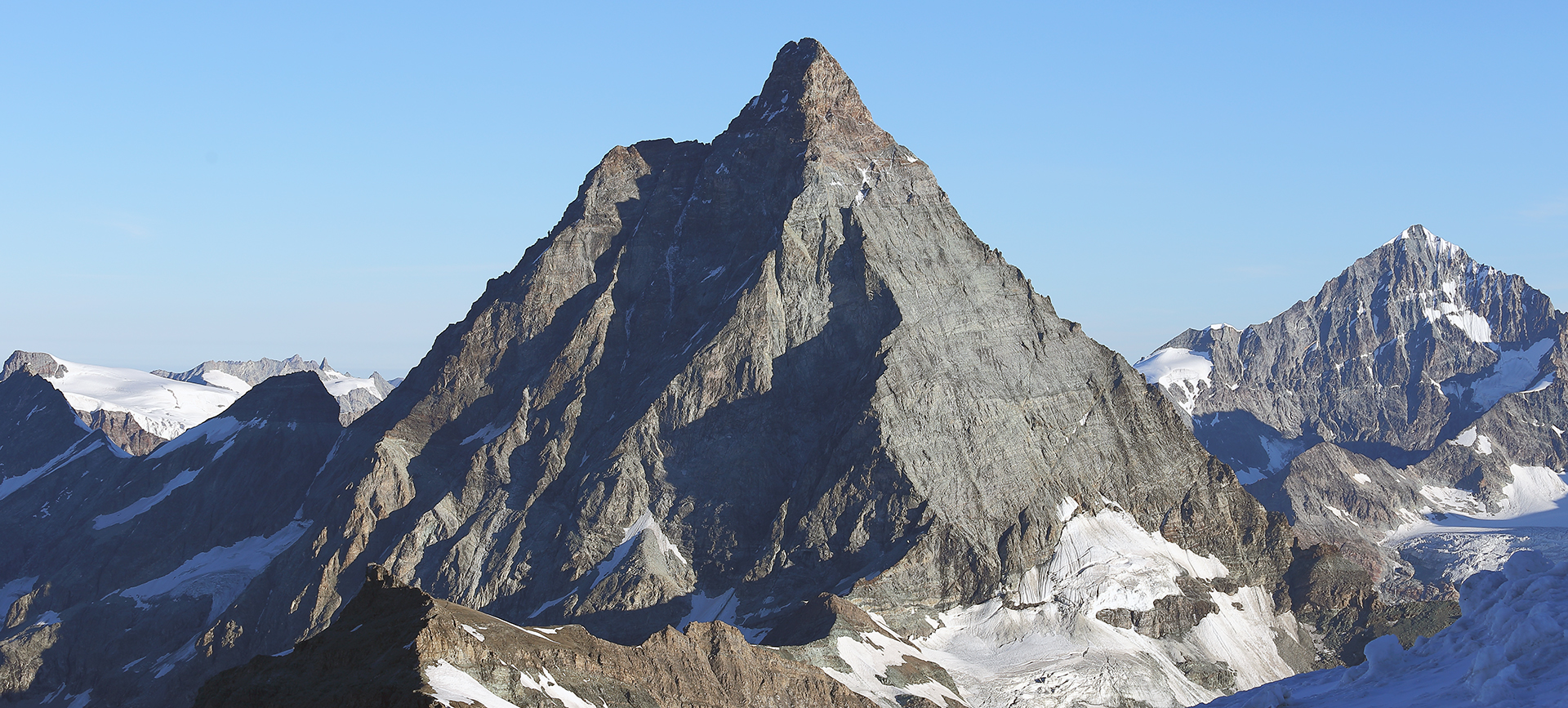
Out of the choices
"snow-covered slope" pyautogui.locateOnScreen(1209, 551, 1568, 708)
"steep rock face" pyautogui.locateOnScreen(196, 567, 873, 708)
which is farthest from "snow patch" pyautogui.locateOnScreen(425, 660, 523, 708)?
"snow-covered slope" pyautogui.locateOnScreen(1209, 551, 1568, 708)

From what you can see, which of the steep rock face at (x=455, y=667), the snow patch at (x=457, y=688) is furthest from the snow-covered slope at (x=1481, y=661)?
the steep rock face at (x=455, y=667)

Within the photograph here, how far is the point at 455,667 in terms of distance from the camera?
99.6 meters

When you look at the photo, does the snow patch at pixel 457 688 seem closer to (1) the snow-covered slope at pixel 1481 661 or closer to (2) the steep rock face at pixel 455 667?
(2) the steep rock face at pixel 455 667

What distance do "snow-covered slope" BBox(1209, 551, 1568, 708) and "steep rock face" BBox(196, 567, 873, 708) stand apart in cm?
5331

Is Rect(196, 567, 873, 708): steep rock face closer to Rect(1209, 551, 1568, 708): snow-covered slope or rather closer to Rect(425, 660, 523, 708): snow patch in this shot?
Rect(425, 660, 523, 708): snow patch

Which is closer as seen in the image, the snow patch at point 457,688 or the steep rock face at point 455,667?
the snow patch at point 457,688

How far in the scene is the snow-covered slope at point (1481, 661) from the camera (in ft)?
189

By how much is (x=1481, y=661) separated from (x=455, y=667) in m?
67.4

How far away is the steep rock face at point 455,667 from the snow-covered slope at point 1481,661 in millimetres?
53315

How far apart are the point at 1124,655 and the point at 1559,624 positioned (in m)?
144

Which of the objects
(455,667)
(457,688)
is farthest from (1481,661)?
(455,667)

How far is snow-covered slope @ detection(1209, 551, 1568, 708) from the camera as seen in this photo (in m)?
57.7

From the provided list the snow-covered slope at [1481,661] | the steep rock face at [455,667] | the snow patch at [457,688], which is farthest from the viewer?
the steep rock face at [455,667]

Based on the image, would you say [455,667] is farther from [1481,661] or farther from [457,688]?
[1481,661]
